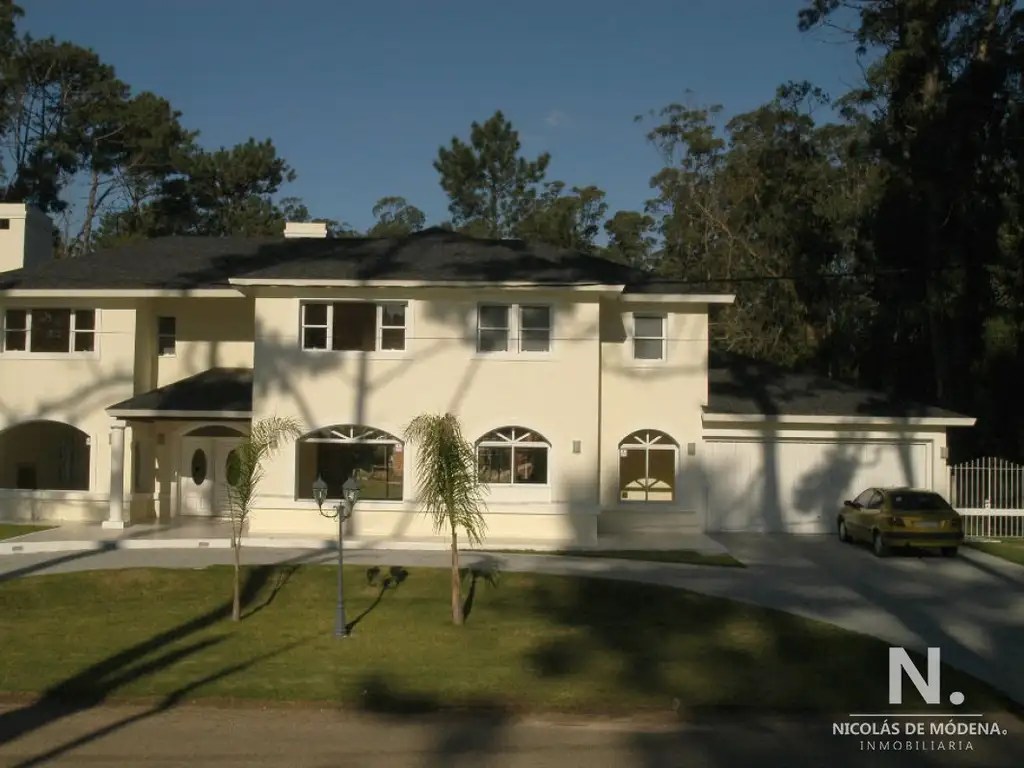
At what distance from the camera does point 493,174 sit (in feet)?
212

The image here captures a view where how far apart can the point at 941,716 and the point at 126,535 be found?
17.8 m

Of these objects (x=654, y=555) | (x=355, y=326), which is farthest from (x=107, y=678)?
(x=355, y=326)

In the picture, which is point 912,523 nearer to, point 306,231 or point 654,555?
point 654,555

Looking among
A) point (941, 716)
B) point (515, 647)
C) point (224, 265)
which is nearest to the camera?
point (941, 716)

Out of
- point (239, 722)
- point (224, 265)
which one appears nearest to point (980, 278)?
point (224, 265)

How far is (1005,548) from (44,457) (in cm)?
2255

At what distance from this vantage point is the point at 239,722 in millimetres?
11742

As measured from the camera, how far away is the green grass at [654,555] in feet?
74.1

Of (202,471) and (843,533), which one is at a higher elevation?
(202,471)

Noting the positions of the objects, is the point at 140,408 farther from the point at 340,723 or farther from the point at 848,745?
the point at 848,745

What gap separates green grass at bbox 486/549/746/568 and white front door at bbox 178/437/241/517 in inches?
338

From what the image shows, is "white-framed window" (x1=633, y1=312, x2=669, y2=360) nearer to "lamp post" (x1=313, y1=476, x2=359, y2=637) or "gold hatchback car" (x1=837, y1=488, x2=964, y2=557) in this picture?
"gold hatchback car" (x1=837, y1=488, x2=964, y2=557)

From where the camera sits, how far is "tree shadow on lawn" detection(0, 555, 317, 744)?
1189 centimetres

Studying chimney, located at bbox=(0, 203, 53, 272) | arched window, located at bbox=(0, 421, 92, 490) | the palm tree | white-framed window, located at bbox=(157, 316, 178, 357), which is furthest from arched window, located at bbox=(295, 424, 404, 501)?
chimney, located at bbox=(0, 203, 53, 272)
